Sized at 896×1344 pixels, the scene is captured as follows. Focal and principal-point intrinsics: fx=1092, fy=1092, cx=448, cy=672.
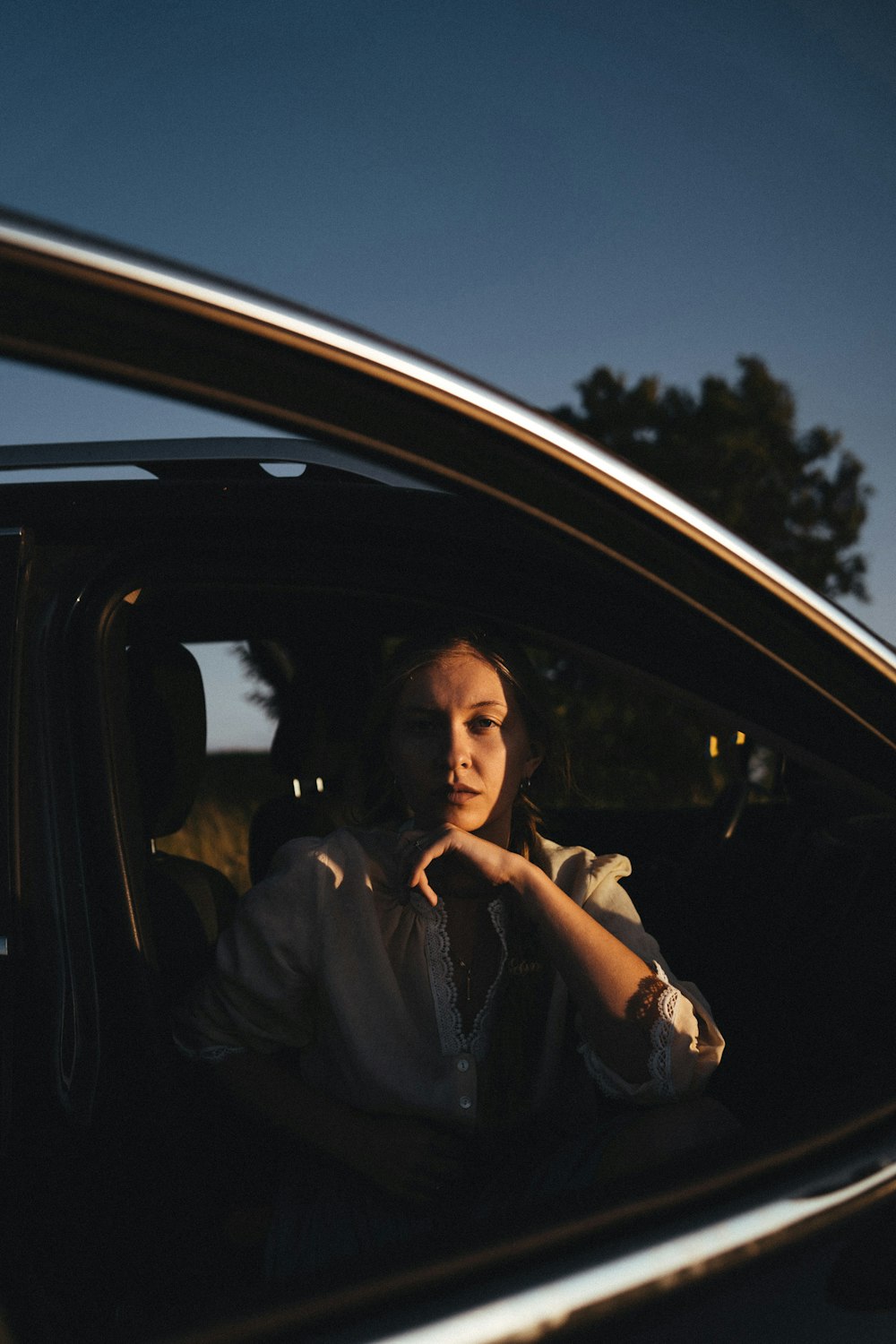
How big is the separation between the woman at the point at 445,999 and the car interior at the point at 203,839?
13 centimetres

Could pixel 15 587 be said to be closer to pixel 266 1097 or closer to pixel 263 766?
pixel 266 1097

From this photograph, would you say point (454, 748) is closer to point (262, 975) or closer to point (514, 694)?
point (514, 694)

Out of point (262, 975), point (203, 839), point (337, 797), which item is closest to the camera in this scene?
point (262, 975)

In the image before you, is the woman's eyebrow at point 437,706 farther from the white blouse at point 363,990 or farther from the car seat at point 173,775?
the car seat at point 173,775

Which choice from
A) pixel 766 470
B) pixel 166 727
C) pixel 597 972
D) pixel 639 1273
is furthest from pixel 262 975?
pixel 766 470

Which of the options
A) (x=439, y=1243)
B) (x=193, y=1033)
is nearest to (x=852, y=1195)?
(x=439, y=1243)

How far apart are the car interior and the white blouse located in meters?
0.13

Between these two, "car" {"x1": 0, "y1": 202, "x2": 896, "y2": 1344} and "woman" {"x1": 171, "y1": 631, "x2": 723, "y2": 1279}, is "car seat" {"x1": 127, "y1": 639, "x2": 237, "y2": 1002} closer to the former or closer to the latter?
"car" {"x1": 0, "y1": 202, "x2": 896, "y2": 1344}

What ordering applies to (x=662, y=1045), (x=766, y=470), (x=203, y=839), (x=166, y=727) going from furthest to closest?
(x=766, y=470)
(x=203, y=839)
(x=166, y=727)
(x=662, y=1045)

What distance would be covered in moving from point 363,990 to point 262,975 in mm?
144

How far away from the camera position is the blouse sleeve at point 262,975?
153cm

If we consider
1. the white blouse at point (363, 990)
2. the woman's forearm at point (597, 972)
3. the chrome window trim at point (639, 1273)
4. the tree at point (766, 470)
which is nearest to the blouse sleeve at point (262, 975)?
the white blouse at point (363, 990)

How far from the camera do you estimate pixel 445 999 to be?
5.13 ft

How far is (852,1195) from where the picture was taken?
1.09m
